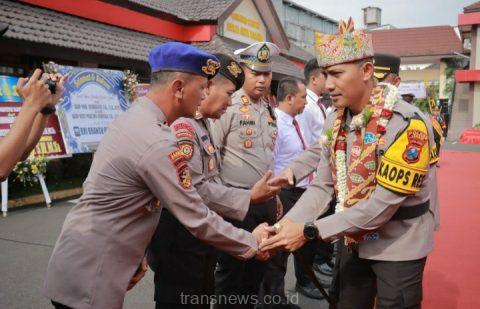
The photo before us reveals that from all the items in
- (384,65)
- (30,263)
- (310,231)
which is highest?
(384,65)

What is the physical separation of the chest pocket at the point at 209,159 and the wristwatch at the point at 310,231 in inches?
29.6

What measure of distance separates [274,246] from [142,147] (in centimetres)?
103

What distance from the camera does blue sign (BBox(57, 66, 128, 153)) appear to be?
308 inches

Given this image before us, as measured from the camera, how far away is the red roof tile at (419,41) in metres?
33.6

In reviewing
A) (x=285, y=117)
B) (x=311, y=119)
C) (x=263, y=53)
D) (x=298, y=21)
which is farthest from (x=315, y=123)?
(x=298, y=21)

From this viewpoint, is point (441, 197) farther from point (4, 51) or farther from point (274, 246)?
point (4, 51)

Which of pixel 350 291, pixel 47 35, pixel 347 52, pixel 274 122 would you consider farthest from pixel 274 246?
pixel 47 35

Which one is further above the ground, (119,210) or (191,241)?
(119,210)

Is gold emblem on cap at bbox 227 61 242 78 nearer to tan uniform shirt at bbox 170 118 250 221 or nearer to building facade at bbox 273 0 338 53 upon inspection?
tan uniform shirt at bbox 170 118 250 221

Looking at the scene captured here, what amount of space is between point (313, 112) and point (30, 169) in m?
4.73

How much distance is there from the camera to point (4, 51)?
25.9 feet

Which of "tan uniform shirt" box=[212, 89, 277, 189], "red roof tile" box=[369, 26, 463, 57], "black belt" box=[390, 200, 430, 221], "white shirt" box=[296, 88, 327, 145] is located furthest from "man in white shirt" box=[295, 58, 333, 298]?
"red roof tile" box=[369, 26, 463, 57]

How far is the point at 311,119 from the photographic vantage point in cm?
477

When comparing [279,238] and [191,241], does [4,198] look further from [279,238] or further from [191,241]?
[279,238]
